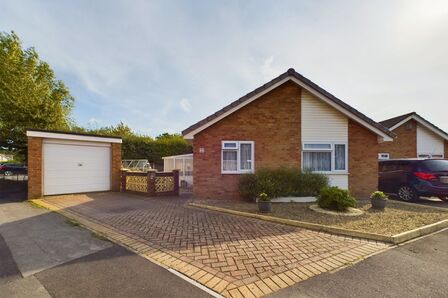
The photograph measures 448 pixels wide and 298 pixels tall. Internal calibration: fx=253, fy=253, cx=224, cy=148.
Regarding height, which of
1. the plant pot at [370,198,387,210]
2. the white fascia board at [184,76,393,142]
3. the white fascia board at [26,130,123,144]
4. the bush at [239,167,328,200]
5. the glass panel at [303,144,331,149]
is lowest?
the plant pot at [370,198,387,210]

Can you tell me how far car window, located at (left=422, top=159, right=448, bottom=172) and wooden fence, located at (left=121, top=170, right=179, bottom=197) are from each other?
35.0ft

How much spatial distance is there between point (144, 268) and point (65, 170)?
10426 millimetres

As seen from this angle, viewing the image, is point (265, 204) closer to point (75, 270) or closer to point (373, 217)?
point (373, 217)

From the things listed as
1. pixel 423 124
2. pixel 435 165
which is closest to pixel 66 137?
pixel 435 165

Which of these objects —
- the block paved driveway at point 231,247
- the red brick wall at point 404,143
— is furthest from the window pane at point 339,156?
the red brick wall at point 404,143

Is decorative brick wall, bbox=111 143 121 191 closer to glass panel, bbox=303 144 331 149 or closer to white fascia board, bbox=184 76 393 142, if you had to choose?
white fascia board, bbox=184 76 393 142

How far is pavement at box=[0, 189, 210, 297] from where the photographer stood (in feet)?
10.9

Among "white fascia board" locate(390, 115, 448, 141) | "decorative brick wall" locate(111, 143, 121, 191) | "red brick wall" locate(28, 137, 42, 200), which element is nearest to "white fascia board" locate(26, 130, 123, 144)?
"red brick wall" locate(28, 137, 42, 200)

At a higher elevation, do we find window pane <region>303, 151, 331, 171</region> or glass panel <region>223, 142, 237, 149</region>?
glass panel <region>223, 142, 237, 149</region>

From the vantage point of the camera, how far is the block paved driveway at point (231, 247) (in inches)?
145

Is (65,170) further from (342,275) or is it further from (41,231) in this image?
(342,275)

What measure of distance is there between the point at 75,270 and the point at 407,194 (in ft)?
40.0

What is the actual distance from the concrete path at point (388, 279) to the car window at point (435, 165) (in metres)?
6.70

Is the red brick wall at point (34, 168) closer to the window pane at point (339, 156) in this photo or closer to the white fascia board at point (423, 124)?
the window pane at point (339, 156)
